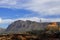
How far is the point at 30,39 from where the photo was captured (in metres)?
72.4

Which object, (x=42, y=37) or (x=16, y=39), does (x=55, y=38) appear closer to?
(x=42, y=37)

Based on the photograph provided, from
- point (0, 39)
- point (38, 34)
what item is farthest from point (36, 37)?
point (0, 39)

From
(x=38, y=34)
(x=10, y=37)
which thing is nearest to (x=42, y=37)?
(x=38, y=34)

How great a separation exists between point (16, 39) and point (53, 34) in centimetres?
1420

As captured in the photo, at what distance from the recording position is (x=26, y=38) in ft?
239

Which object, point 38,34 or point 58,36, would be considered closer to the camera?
point 58,36

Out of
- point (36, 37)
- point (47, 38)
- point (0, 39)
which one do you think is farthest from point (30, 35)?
point (0, 39)

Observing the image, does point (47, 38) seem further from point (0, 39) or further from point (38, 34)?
point (0, 39)

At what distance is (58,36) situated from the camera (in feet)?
233

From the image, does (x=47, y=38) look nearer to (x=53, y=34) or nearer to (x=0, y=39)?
(x=53, y=34)

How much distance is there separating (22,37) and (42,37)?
7.87 m

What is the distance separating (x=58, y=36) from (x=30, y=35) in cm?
1132

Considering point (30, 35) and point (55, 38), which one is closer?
point (55, 38)

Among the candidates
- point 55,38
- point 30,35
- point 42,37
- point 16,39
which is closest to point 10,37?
point 16,39
